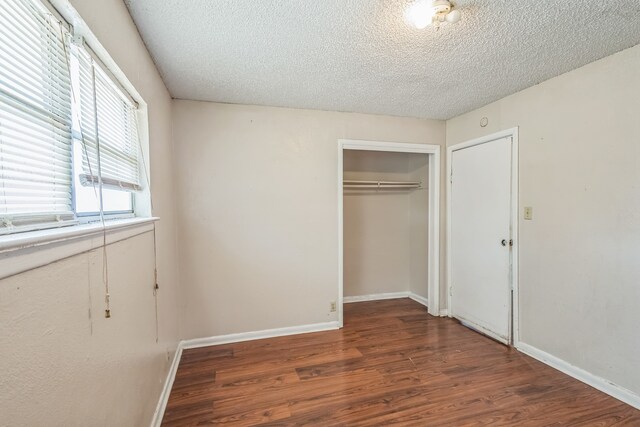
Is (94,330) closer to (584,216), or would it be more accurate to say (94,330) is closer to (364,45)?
(364,45)

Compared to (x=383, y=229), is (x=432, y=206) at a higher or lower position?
higher

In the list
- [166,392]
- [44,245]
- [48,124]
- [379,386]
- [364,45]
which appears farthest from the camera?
[379,386]

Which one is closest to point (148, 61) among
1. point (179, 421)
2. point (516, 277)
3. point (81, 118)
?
point (81, 118)

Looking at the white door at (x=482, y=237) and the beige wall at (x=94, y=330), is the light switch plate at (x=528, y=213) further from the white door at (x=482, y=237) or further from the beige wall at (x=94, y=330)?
the beige wall at (x=94, y=330)

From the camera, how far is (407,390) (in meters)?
1.99

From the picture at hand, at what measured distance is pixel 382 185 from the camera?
3670 mm

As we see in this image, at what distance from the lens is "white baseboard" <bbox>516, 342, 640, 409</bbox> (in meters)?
1.81

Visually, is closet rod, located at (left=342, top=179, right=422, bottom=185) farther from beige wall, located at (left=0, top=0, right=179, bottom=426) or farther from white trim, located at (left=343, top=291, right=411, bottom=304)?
beige wall, located at (left=0, top=0, right=179, bottom=426)

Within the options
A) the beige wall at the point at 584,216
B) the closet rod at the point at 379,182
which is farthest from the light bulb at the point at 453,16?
the closet rod at the point at 379,182

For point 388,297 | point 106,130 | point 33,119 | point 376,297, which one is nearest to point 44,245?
point 33,119

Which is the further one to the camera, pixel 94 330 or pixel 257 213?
pixel 257 213

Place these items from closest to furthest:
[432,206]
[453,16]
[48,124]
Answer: [48,124] → [453,16] → [432,206]

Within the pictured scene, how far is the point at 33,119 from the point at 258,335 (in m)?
2.53

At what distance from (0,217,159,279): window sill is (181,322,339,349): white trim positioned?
6.40ft
